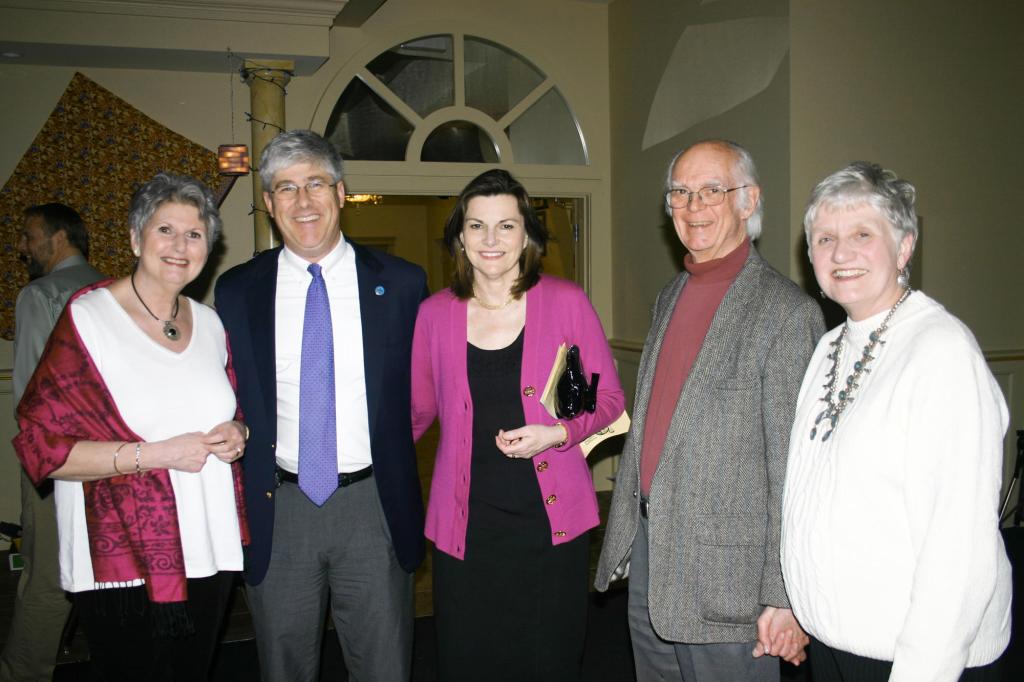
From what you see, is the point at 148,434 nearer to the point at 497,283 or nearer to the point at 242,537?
the point at 242,537

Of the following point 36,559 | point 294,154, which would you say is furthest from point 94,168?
point 294,154

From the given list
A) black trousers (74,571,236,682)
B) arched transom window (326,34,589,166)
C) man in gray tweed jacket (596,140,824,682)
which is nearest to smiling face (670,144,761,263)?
man in gray tweed jacket (596,140,824,682)

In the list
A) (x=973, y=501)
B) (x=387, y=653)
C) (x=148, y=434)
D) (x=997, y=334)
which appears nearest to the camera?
(x=973, y=501)

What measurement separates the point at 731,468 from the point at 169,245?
5.16 ft

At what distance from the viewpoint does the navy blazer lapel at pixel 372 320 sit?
2385 millimetres

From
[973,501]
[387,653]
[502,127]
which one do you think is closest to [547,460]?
[387,653]

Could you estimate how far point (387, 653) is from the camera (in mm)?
2424

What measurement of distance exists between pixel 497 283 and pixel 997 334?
4.35m

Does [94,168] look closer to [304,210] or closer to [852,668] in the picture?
[304,210]

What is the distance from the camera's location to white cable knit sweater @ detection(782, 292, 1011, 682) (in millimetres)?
1441

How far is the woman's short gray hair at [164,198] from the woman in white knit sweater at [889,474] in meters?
1.59

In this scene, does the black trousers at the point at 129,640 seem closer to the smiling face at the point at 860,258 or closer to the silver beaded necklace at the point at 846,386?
the silver beaded necklace at the point at 846,386

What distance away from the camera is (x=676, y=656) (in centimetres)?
220

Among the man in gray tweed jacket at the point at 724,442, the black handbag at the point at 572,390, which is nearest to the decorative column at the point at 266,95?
the black handbag at the point at 572,390
